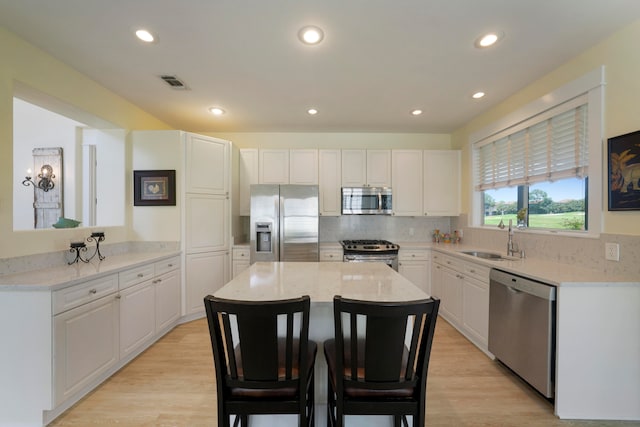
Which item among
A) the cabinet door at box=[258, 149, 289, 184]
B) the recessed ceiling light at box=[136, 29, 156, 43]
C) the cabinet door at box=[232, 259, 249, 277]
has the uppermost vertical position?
the recessed ceiling light at box=[136, 29, 156, 43]

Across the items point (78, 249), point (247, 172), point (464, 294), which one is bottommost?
Result: point (464, 294)

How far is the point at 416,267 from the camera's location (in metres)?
3.79

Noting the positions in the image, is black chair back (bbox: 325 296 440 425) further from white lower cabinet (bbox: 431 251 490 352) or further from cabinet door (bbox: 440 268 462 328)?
cabinet door (bbox: 440 268 462 328)

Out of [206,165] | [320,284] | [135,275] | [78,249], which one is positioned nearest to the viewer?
[320,284]

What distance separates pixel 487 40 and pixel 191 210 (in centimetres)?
350

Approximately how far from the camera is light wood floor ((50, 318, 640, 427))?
177cm

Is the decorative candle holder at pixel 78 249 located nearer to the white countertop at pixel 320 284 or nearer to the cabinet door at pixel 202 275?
the cabinet door at pixel 202 275

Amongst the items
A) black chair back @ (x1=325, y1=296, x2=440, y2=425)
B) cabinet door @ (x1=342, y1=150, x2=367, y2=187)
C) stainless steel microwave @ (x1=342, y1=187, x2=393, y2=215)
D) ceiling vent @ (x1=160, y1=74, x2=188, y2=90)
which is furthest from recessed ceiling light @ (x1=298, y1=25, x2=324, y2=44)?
stainless steel microwave @ (x1=342, y1=187, x2=393, y2=215)

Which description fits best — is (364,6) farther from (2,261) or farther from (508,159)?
(2,261)

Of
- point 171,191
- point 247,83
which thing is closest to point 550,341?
point 247,83

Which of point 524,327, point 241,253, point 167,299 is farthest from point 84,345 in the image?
point 524,327

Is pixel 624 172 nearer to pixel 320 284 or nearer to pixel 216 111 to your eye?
pixel 320 284

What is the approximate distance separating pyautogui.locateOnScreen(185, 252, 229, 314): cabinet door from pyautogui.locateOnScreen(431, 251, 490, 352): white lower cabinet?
301 cm

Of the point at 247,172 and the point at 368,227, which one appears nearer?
the point at 247,172
